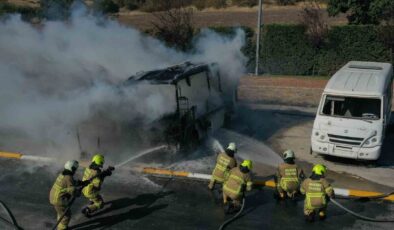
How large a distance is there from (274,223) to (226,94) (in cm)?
699

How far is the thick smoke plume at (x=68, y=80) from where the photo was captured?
462 inches

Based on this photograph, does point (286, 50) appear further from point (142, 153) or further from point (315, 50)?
point (142, 153)

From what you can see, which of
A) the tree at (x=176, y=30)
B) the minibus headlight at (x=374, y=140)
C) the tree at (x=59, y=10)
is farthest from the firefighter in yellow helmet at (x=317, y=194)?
the tree at (x=176, y=30)

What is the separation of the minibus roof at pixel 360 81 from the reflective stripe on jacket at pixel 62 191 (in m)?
7.49

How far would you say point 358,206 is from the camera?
9875 millimetres

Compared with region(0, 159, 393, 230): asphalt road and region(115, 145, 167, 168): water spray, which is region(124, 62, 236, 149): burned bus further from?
region(0, 159, 393, 230): asphalt road

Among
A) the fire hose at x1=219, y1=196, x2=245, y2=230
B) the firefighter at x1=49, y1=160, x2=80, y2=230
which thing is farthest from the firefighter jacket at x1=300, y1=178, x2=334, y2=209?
the firefighter at x1=49, y1=160, x2=80, y2=230

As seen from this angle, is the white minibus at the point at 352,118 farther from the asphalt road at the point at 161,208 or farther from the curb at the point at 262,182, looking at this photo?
the asphalt road at the point at 161,208

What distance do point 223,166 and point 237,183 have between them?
3.16 feet

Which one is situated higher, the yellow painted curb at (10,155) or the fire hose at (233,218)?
the fire hose at (233,218)

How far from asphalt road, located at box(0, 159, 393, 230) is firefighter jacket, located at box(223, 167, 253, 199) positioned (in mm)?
498

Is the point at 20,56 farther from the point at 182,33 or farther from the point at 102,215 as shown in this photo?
the point at 182,33

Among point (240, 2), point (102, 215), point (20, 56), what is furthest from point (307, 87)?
point (240, 2)

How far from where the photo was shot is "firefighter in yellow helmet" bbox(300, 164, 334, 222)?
29.0 feet
